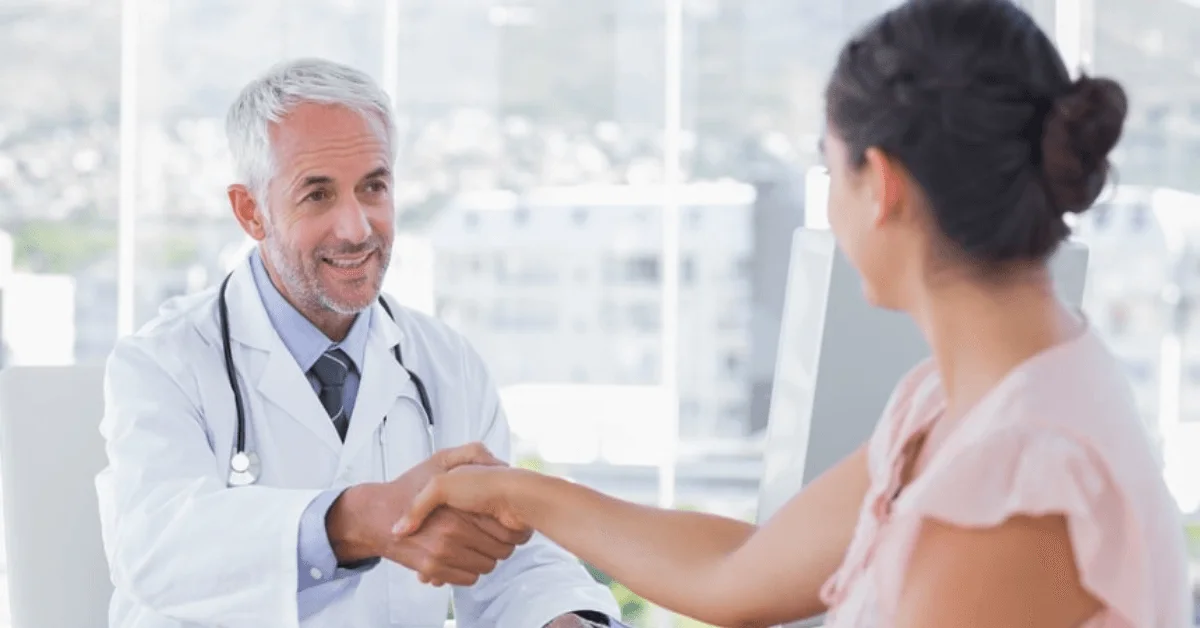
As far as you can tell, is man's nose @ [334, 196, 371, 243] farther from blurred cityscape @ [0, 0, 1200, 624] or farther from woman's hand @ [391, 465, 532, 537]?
blurred cityscape @ [0, 0, 1200, 624]

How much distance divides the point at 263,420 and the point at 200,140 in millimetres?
4130

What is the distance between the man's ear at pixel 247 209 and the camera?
192 centimetres

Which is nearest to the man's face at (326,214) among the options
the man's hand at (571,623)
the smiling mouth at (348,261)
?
the smiling mouth at (348,261)

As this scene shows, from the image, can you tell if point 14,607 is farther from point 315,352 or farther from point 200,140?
point 200,140

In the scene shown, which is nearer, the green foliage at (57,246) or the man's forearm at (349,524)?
the man's forearm at (349,524)

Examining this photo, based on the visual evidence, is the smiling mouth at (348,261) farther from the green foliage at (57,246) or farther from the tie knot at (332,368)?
the green foliage at (57,246)

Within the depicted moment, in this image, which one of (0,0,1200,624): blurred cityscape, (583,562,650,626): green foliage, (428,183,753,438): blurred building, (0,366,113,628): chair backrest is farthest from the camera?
(428,183,753,438): blurred building

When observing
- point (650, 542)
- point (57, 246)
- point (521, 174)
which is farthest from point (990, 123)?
point (57, 246)

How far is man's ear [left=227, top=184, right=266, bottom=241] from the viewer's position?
6.29ft

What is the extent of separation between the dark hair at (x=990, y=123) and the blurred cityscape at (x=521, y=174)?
4.55 metres

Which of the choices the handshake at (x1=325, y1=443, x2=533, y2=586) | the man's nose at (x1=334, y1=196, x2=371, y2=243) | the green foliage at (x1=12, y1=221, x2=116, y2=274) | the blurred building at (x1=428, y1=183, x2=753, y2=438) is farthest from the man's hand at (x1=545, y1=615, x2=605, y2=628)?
the green foliage at (x1=12, y1=221, x2=116, y2=274)

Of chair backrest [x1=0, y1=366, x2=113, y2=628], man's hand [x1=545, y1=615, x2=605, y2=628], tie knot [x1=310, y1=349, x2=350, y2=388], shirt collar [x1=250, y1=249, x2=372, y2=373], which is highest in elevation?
shirt collar [x1=250, y1=249, x2=372, y2=373]

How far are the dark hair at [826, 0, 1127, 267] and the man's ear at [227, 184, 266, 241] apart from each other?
3.74 ft

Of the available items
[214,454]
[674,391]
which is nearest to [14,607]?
[214,454]
